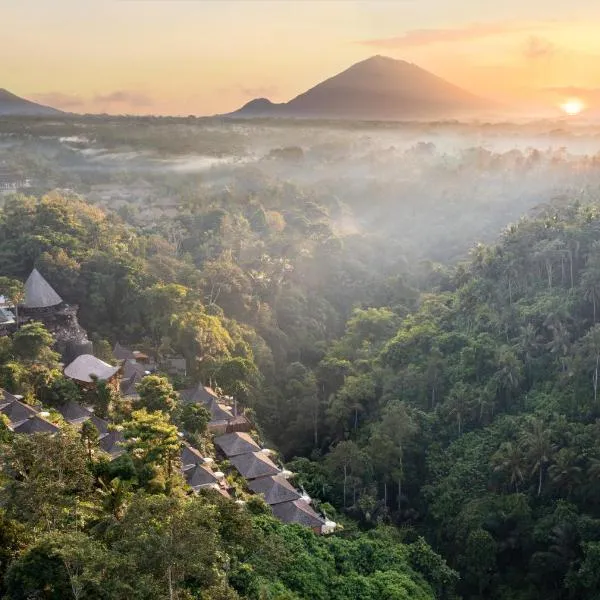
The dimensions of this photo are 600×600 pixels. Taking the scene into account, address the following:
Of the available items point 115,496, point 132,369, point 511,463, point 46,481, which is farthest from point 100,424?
point 511,463

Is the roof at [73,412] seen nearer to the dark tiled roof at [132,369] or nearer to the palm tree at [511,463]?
the dark tiled roof at [132,369]

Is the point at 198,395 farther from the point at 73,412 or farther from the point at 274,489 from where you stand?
the point at 274,489

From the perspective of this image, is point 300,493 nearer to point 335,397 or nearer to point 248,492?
point 248,492

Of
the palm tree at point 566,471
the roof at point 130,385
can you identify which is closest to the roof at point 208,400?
the roof at point 130,385

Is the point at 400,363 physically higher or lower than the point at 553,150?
lower

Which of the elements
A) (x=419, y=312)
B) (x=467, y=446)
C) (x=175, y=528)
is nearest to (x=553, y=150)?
(x=419, y=312)
